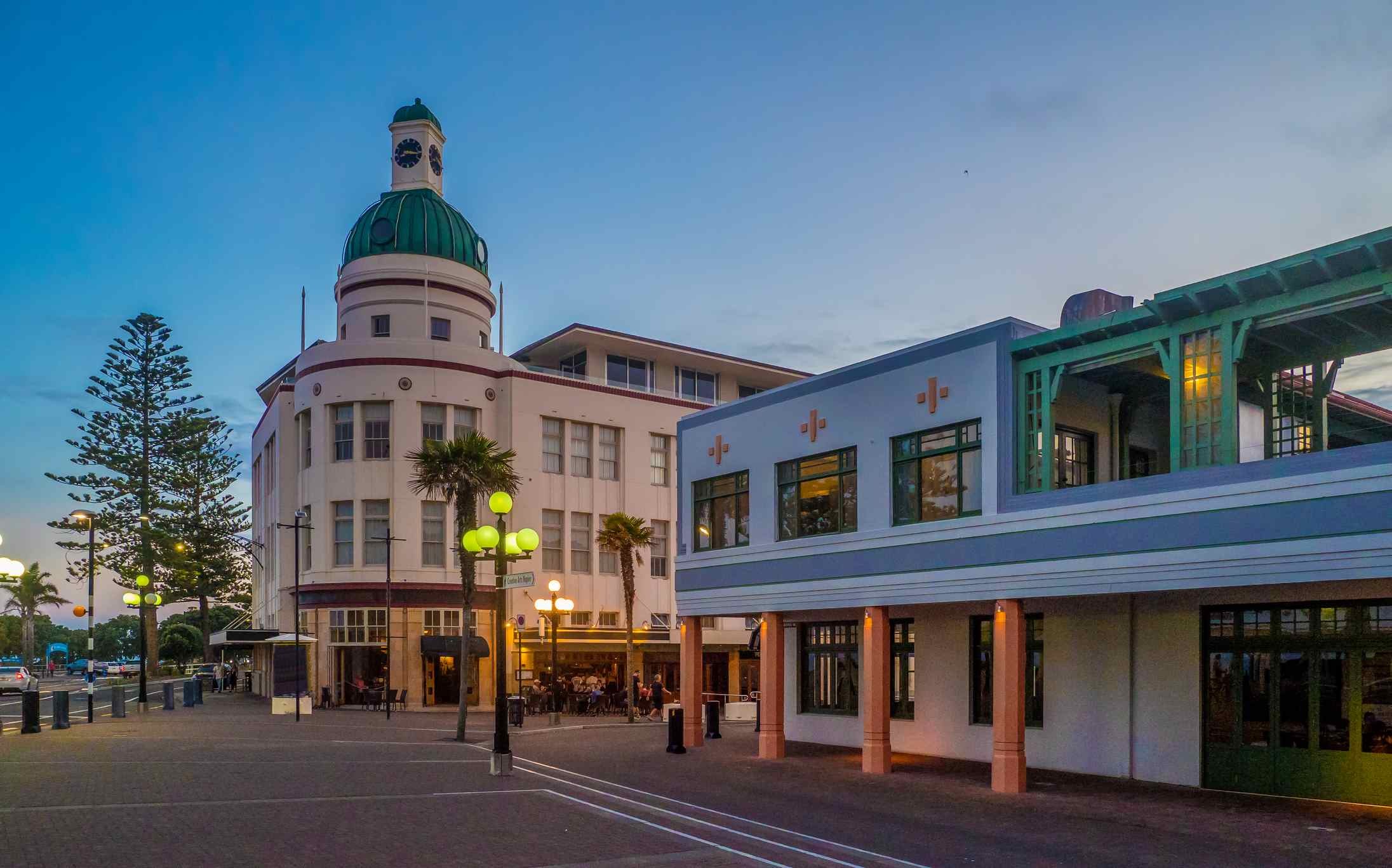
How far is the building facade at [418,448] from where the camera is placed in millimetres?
46531

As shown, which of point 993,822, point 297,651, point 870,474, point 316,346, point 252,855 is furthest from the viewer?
point 316,346

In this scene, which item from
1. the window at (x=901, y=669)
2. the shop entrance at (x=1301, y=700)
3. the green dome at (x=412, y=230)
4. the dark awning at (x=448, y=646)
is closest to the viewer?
the shop entrance at (x=1301, y=700)

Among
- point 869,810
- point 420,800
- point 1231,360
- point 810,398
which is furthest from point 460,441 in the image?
point 1231,360

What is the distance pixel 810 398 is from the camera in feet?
77.8

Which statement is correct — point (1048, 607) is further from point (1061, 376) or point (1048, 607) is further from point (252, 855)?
point (252, 855)

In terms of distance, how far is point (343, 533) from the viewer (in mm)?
47531

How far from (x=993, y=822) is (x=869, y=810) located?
1.87m

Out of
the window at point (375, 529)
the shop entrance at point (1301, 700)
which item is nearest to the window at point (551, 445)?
the window at point (375, 529)

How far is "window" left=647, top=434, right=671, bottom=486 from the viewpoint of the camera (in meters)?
53.9

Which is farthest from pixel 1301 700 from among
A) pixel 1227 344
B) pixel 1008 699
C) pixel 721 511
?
pixel 721 511

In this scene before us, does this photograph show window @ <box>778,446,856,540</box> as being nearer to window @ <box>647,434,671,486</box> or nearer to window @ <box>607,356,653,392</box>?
window @ <box>647,434,671,486</box>

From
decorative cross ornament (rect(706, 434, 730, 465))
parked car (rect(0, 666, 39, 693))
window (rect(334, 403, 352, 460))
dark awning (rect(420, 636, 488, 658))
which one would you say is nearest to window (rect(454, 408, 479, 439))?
window (rect(334, 403, 352, 460))

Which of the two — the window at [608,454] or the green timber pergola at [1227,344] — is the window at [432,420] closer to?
the window at [608,454]

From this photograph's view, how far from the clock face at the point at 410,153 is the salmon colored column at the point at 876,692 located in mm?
38892
